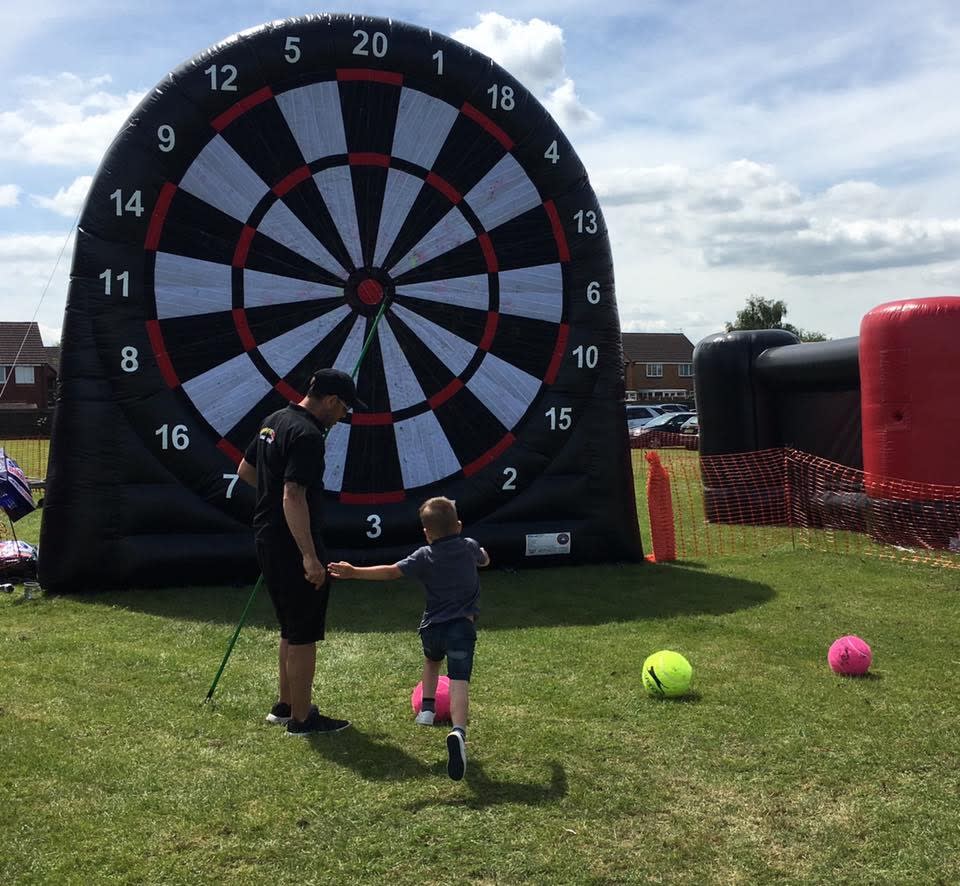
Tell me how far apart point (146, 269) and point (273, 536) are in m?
3.88

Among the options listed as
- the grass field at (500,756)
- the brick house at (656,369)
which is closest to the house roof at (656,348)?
the brick house at (656,369)

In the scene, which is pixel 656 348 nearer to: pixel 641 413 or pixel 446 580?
pixel 641 413

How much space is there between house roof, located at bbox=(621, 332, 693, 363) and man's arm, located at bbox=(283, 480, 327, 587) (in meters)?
60.3

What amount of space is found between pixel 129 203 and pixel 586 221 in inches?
146

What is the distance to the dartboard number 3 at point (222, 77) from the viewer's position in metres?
7.62

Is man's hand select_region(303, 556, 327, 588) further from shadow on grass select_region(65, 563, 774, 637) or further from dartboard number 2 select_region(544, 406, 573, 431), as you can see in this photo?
dartboard number 2 select_region(544, 406, 573, 431)

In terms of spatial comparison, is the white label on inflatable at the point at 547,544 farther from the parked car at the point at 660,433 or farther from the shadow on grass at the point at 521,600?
the parked car at the point at 660,433

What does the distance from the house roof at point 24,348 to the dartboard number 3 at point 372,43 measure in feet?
137

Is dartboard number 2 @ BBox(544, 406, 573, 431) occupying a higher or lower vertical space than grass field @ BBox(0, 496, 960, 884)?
higher

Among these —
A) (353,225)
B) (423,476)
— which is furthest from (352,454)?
(353,225)

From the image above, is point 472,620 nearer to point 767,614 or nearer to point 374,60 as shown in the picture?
point 767,614

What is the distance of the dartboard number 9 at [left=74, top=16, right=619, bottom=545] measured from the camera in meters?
7.58

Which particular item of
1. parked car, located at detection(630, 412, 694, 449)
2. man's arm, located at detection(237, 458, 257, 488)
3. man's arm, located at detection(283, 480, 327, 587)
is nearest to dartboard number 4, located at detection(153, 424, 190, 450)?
man's arm, located at detection(237, 458, 257, 488)

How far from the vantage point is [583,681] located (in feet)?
17.6
